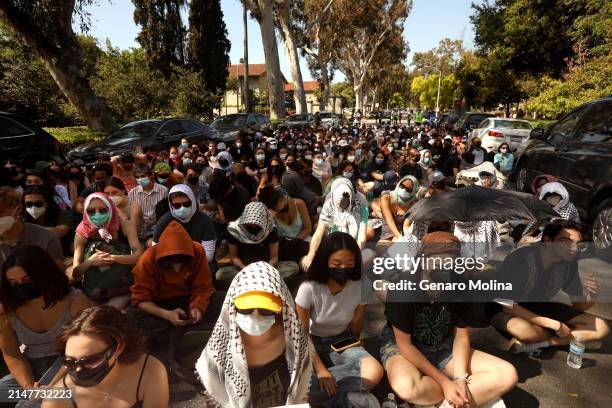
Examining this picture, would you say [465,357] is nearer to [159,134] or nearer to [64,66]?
[159,134]

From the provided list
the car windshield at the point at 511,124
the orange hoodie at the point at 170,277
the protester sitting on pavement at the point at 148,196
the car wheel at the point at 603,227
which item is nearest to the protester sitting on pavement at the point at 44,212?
the protester sitting on pavement at the point at 148,196

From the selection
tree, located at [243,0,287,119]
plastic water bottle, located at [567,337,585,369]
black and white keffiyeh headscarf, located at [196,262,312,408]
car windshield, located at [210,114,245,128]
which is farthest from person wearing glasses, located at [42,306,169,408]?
tree, located at [243,0,287,119]

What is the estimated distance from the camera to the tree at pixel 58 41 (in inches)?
477

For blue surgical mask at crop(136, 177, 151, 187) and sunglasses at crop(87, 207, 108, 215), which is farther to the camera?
blue surgical mask at crop(136, 177, 151, 187)

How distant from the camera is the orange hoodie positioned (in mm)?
2889

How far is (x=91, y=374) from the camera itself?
1808 mm

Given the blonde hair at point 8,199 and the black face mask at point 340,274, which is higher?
the blonde hair at point 8,199

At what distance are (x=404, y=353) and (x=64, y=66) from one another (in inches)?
598

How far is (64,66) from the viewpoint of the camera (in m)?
13.3

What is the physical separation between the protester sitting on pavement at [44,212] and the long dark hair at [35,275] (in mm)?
1798

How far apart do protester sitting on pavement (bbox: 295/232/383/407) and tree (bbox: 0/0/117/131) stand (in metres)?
14.1

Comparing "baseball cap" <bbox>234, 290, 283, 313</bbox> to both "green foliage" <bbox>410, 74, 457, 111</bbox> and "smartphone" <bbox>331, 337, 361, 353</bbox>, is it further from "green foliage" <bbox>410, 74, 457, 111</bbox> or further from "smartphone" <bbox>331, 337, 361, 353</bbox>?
"green foliage" <bbox>410, 74, 457, 111</bbox>

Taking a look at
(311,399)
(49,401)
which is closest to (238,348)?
(311,399)

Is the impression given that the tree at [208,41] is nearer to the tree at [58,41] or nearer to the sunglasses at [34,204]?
the tree at [58,41]
